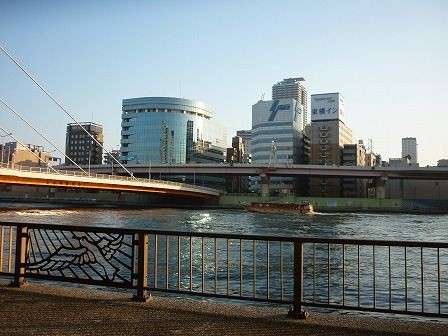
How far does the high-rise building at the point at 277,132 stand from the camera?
531 feet

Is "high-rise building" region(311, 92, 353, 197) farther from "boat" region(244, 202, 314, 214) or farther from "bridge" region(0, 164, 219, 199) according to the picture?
"bridge" region(0, 164, 219, 199)

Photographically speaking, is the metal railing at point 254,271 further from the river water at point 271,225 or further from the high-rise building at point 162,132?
the high-rise building at point 162,132

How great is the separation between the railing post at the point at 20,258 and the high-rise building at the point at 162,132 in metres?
152

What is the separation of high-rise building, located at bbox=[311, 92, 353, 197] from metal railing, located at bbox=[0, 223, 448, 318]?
11633 centimetres

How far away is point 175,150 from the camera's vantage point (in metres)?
164

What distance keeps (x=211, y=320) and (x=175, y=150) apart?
15831 cm

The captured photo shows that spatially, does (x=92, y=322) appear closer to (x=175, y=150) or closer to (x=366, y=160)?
(x=175, y=150)

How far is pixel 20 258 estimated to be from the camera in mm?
8242

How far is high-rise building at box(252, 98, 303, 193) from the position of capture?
162 m

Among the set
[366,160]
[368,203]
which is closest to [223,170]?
[368,203]

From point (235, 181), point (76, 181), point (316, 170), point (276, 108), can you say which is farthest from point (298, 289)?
point (276, 108)

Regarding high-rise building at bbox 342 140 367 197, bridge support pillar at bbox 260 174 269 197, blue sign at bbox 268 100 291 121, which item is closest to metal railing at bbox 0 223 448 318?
bridge support pillar at bbox 260 174 269 197

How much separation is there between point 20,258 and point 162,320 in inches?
137

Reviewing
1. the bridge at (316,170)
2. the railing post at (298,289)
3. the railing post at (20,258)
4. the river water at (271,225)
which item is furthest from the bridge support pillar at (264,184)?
the railing post at (298,289)
